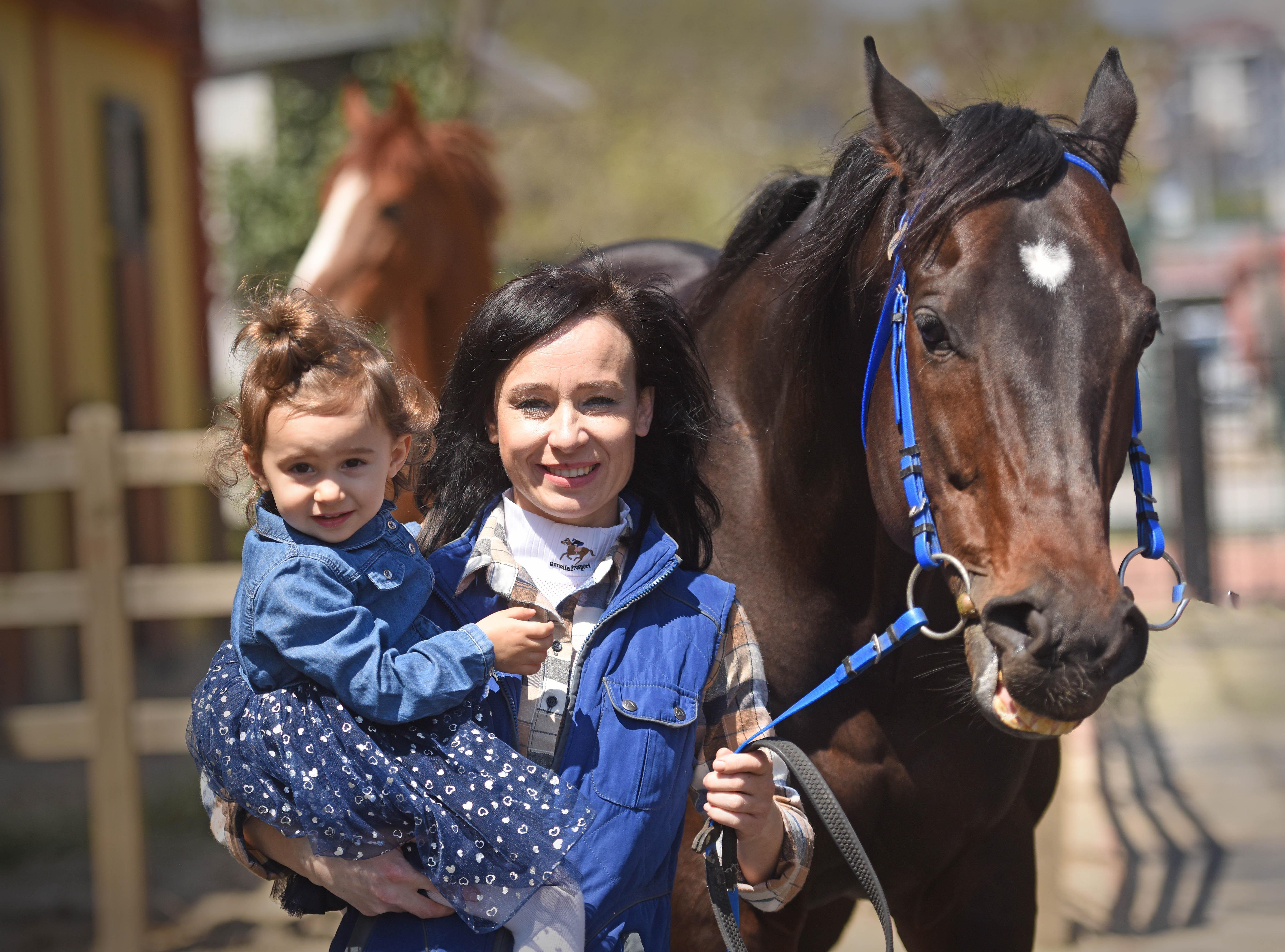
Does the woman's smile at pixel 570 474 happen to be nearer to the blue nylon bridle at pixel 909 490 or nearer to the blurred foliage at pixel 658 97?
the blue nylon bridle at pixel 909 490

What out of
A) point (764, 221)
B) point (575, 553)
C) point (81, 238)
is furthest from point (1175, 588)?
point (81, 238)

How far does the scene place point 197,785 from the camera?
520 cm

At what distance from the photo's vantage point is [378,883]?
4.49 ft

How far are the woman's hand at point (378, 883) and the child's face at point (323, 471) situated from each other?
0.36 meters

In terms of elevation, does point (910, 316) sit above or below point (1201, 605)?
above

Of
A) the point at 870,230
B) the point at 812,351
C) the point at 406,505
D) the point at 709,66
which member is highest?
the point at 709,66

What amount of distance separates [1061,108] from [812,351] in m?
0.97

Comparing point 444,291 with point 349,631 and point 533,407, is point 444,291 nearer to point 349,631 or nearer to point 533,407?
point 533,407

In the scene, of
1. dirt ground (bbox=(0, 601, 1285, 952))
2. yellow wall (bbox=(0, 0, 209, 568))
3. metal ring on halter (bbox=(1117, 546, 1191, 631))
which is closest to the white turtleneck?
metal ring on halter (bbox=(1117, 546, 1191, 631))

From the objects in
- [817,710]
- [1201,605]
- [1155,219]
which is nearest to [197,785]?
[817,710]

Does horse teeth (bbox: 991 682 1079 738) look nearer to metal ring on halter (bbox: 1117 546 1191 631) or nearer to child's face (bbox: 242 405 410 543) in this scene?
metal ring on halter (bbox: 1117 546 1191 631)

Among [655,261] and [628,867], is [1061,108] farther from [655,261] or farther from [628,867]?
[628,867]

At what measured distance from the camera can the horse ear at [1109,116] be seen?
1.77m

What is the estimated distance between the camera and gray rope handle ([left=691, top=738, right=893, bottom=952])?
1.51 metres
